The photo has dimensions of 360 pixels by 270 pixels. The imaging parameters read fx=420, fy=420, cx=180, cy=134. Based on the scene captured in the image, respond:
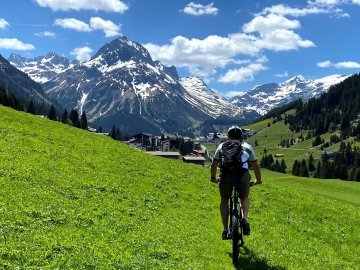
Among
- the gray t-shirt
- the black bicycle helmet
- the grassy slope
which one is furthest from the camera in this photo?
the black bicycle helmet

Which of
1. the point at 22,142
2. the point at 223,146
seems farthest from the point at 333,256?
the point at 22,142

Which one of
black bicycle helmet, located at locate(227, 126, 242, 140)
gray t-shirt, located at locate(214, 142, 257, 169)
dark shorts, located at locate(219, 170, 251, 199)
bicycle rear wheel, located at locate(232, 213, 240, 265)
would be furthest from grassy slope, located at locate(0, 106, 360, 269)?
black bicycle helmet, located at locate(227, 126, 242, 140)

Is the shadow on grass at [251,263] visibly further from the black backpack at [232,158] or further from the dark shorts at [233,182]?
the black backpack at [232,158]

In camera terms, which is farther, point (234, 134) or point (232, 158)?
point (234, 134)

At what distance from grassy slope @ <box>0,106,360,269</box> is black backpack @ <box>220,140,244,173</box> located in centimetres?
354

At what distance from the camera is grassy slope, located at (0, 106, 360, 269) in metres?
14.4

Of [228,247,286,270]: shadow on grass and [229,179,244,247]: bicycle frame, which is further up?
[229,179,244,247]: bicycle frame

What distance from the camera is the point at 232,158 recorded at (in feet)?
49.4

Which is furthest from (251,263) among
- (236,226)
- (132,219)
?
(132,219)

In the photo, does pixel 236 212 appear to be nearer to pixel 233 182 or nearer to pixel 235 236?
pixel 235 236

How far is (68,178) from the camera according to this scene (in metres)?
25.2

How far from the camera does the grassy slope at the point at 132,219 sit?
14.4 m

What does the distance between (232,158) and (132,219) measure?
6.86m

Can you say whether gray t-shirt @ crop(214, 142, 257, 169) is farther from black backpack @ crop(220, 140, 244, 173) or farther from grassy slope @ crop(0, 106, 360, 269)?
grassy slope @ crop(0, 106, 360, 269)
